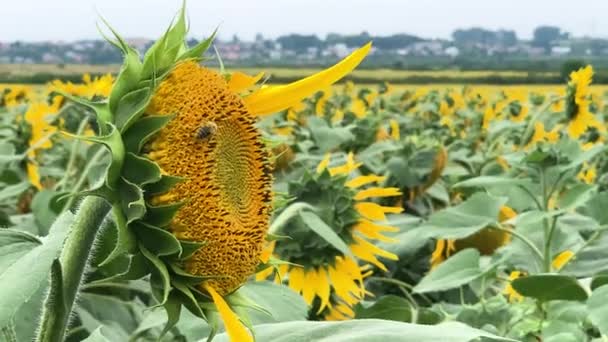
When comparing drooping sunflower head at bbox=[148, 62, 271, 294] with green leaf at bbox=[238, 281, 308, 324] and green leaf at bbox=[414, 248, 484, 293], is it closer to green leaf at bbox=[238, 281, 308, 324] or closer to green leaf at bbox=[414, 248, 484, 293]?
green leaf at bbox=[238, 281, 308, 324]

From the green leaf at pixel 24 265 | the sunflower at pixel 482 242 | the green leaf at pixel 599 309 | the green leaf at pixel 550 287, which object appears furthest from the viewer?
the sunflower at pixel 482 242

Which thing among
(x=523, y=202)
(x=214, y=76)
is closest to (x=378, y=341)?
(x=214, y=76)

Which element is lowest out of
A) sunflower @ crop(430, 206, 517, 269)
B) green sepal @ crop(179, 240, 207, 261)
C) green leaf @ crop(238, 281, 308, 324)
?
sunflower @ crop(430, 206, 517, 269)

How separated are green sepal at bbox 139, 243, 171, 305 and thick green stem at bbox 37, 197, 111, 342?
52 millimetres

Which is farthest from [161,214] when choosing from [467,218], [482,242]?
[482,242]

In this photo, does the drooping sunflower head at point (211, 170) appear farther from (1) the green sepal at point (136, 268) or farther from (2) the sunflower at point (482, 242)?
(2) the sunflower at point (482, 242)

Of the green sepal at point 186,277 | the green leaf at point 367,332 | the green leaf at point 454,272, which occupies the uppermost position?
the green sepal at point 186,277

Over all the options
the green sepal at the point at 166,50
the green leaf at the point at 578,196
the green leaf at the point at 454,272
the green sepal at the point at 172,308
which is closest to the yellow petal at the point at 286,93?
the green sepal at the point at 166,50

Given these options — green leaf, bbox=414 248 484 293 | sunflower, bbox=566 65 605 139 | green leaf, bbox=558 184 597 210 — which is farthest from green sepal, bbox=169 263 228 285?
sunflower, bbox=566 65 605 139

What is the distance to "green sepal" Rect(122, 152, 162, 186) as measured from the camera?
0.86 m

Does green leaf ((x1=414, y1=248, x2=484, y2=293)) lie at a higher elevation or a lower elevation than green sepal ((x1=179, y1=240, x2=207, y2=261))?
lower

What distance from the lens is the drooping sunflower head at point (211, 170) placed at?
890mm

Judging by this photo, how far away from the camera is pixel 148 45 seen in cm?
95

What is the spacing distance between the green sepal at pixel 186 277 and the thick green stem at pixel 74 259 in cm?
8
